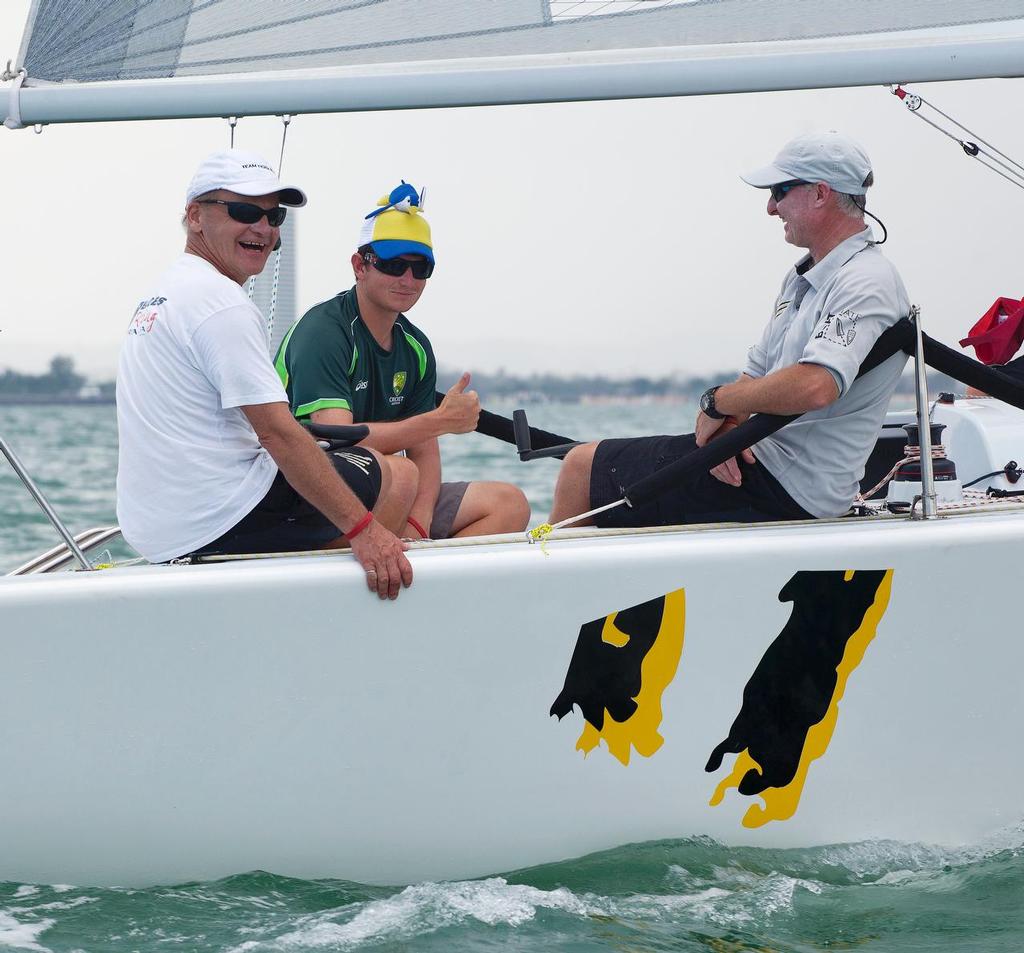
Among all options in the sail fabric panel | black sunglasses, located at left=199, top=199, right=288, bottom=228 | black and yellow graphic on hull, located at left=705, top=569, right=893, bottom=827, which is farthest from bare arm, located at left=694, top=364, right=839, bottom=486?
black sunglasses, located at left=199, top=199, right=288, bottom=228

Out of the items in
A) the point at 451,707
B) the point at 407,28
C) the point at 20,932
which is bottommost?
the point at 20,932

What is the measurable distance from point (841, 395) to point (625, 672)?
0.67m

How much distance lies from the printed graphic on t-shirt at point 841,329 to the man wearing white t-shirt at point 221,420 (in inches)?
34.4

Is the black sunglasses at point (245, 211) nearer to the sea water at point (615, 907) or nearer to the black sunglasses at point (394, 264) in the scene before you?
the black sunglasses at point (394, 264)

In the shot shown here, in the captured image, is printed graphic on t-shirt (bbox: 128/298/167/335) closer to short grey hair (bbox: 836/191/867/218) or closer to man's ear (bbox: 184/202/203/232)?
man's ear (bbox: 184/202/203/232)

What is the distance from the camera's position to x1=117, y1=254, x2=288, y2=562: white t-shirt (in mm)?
2229

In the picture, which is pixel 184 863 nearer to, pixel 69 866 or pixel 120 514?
pixel 69 866

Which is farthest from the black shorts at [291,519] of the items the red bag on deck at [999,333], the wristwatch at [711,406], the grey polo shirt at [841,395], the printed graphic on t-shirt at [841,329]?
the red bag on deck at [999,333]

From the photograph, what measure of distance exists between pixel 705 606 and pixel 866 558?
0.31 meters

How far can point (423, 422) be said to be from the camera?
2.59 m

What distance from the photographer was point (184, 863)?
2.33 m

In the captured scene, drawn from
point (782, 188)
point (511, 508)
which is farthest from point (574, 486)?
point (782, 188)

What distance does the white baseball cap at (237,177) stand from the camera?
2.30m

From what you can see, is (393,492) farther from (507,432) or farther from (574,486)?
(507,432)
